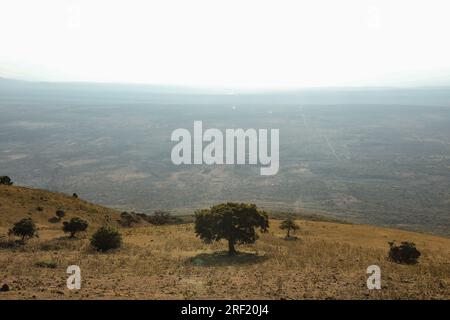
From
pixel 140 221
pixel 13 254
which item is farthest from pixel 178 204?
pixel 13 254

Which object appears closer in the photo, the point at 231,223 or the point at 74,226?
the point at 231,223

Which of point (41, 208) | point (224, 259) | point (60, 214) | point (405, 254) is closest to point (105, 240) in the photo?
point (224, 259)

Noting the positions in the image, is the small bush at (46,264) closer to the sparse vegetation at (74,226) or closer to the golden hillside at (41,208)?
the sparse vegetation at (74,226)

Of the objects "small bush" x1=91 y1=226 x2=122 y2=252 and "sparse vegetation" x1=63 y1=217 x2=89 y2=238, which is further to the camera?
"sparse vegetation" x1=63 y1=217 x2=89 y2=238

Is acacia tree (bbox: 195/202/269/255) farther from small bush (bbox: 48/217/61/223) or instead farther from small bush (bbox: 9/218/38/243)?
small bush (bbox: 48/217/61/223)

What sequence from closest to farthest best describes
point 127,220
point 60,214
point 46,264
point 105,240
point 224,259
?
point 46,264 < point 224,259 < point 105,240 < point 60,214 < point 127,220

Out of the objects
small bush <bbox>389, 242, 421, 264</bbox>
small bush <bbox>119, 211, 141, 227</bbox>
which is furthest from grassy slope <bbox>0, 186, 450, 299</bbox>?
small bush <bbox>119, 211, 141, 227</bbox>

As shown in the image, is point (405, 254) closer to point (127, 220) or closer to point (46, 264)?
point (46, 264)
